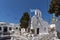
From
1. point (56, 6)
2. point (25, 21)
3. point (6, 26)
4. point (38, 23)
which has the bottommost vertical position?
point (6, 26)

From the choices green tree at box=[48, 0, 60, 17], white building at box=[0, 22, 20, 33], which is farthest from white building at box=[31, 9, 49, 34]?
white building at box=[0, 22, 20, 33]

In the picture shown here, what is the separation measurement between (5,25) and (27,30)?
2020 centimetres

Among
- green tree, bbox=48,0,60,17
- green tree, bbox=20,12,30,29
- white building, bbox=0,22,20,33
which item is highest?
green tree, bbox=48,0,60,17

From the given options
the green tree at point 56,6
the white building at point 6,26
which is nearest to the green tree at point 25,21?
the white building at point 6,26

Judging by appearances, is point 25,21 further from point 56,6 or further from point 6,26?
point 56,6

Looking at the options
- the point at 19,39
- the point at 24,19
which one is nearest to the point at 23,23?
the point at 24,19

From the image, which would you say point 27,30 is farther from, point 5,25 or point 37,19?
point 5,25

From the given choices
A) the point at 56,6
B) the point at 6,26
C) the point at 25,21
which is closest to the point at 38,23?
the point at 25,21

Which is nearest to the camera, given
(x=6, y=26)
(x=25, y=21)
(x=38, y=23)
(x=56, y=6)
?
(x=56, y=6)

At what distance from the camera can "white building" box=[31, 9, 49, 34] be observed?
43.7 meters

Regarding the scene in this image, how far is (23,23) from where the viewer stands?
4872 centimetres

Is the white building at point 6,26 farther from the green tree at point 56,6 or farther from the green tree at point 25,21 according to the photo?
the green tree at point 56,6

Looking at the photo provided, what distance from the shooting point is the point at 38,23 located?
147 ft

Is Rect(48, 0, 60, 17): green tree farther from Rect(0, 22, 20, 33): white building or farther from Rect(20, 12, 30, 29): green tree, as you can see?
Rect(0, 22, 20, 33): white building
